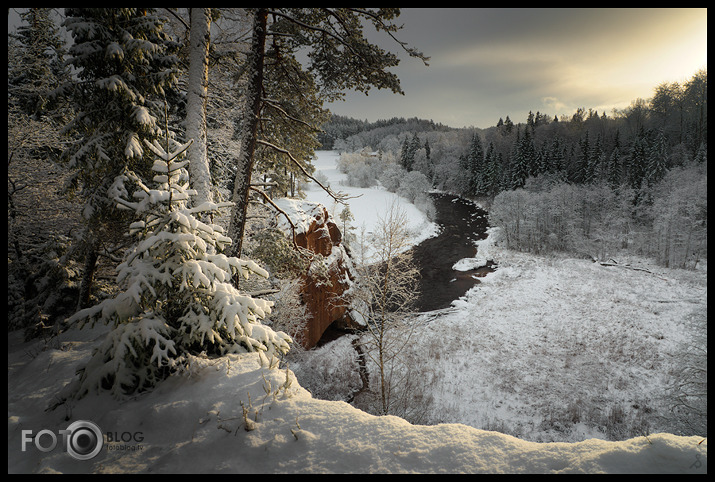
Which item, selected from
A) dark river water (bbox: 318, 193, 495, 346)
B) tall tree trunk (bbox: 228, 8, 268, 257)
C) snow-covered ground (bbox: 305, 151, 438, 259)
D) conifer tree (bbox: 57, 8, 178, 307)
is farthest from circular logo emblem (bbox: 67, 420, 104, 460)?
snow-covered ground (bbox: 305, 151, 438, 259)

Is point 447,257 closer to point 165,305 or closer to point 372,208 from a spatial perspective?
point 372,208

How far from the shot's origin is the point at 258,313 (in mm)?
3684

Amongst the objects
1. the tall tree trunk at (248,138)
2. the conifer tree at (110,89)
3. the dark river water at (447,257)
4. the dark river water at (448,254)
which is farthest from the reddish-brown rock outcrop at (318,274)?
the dark river water at (448,254)

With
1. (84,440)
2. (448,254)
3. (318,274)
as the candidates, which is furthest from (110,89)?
(448,254)

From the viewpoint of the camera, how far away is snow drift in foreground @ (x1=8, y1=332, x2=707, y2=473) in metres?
2.42

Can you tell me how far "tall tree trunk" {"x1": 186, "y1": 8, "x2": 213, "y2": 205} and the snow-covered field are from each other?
3248 mm

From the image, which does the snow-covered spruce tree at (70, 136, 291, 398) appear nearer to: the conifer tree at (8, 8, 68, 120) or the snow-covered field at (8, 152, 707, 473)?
the snow-covered field at (8, 152, 707, 473)

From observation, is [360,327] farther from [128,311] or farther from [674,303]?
[674,303]

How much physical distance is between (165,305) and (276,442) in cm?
224

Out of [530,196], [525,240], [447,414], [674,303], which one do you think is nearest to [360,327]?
[447,414]

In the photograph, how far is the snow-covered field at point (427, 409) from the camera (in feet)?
8.09

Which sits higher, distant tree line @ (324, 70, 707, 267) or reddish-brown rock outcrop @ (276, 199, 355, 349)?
distant tree line @ (324, 70, 707, 267)

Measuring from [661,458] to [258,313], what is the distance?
4.05 m

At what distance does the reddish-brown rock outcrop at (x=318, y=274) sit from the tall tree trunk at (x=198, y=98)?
297 inches
